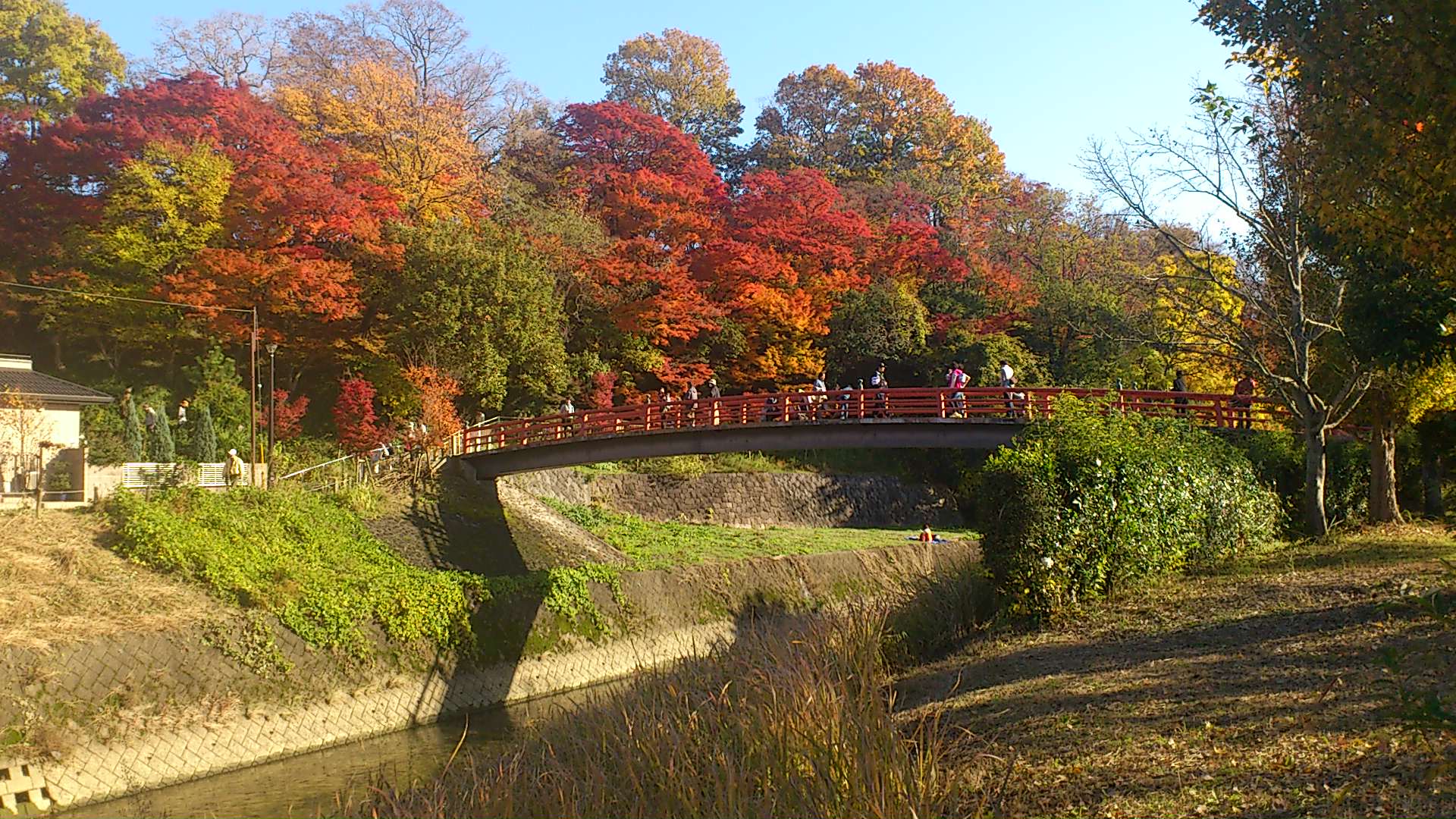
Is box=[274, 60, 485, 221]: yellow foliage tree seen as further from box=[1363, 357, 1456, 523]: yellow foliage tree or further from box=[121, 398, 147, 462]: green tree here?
box=[1363, 357, 1456, 523]: yellow foliage tree

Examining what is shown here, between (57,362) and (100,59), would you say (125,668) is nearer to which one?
(57,362)

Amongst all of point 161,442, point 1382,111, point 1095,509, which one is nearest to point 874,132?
point 161,442

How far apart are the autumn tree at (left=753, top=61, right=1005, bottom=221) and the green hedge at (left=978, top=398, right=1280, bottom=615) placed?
121 ft

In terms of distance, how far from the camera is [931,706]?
10328 mm

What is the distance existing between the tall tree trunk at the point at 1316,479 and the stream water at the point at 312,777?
12906 mm

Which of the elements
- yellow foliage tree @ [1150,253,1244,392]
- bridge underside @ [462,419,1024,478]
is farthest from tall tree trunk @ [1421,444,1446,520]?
bridge underside @ [462,419,1024,478]

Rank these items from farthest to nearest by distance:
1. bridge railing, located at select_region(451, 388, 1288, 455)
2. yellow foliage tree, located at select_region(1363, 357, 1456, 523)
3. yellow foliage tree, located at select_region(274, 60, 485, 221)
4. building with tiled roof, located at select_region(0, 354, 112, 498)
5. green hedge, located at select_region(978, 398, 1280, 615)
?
yellow foliage tree, located at select_region(274, 60, 485, 221)
building with tiled roof, located at select_region(0, 354, 112, 498)
bridge railing, located at select_region(451, 388, 1288, 455)
yellow foliage tree, located at select_region(1363, 357, 1456, 523)
green hedge, located at select_region(978, 398, 1280, 615)

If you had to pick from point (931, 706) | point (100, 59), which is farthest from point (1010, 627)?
point (100, 59)

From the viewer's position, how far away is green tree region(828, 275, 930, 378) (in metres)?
41.9

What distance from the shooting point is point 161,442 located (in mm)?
29094

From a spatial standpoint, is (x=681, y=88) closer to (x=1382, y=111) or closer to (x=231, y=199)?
(x=231, y=199)

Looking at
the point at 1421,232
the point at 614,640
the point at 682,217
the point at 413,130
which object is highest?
the point at 413,130

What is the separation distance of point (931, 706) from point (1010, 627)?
12.9 ft

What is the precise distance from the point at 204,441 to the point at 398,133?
16014 millimetres
